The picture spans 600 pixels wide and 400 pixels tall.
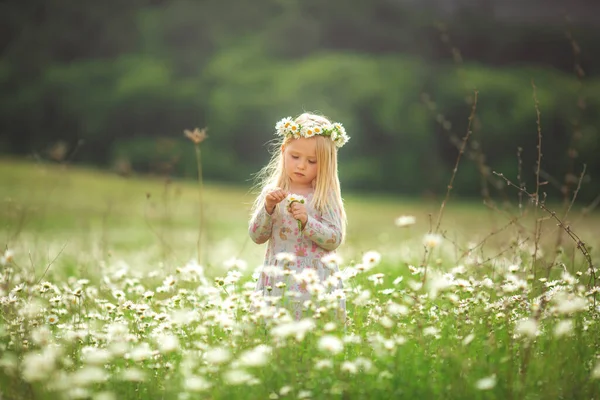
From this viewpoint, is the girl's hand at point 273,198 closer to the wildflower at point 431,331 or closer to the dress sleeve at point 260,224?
the dress sleeve at point 260,224

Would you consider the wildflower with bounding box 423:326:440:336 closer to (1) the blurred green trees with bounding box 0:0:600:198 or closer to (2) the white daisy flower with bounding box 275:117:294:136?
(2) the white daisy flower with bounding box 275:117:294:136

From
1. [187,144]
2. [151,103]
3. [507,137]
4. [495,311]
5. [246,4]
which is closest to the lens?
[495,311]

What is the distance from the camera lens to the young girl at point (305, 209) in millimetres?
4762

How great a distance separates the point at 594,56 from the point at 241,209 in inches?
1111

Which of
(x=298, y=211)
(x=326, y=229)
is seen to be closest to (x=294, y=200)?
(x=298, y=211)

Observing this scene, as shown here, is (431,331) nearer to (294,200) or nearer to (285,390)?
(285,390)

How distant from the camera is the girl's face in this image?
16.4 feet

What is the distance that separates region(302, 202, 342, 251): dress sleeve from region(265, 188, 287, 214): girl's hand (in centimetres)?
26

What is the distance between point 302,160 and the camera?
4988mm

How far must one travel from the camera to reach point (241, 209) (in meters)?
24.4

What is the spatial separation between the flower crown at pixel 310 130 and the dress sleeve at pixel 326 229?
0.55 m

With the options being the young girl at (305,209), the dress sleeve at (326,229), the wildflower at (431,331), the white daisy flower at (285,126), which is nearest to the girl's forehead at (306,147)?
the young girl at (305,209)

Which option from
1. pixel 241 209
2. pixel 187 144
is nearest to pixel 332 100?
pixel 187 144

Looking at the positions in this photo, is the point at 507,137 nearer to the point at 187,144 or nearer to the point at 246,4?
the point at 187,144
